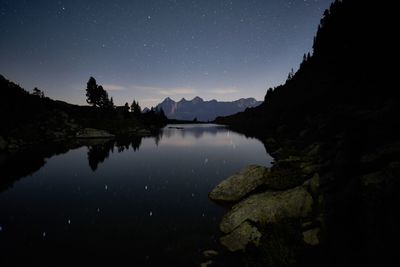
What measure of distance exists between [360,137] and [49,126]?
258 ft

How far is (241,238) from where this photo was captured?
441 inches

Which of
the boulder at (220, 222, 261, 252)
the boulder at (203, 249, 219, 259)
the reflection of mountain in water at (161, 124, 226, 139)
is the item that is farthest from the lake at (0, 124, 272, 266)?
the reflection of mountain in water at (161, 124, 226, 139)

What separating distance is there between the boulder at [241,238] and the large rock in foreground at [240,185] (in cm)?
488

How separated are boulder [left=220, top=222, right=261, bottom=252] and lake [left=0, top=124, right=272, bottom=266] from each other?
68 cm

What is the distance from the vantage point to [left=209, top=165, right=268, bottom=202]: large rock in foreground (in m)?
16.8

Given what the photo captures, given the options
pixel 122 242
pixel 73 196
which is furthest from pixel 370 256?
pixel 73 196

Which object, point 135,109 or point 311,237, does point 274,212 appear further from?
point 135,109

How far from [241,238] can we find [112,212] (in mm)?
9401

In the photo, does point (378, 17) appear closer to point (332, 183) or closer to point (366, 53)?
point (366, 53)

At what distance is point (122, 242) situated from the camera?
1188cm

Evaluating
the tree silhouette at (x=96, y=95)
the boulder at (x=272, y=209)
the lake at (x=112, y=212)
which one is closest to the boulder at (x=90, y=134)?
the tree silhouette at (x=96, y=95)

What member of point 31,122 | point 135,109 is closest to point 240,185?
point 31,122

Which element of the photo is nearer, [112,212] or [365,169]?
[365,169]

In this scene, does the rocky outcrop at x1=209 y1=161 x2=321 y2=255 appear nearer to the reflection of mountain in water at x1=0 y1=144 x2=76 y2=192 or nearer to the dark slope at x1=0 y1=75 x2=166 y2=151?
the reflection of mountain in water at x1=0 y1=144 x2=76 y2=192
